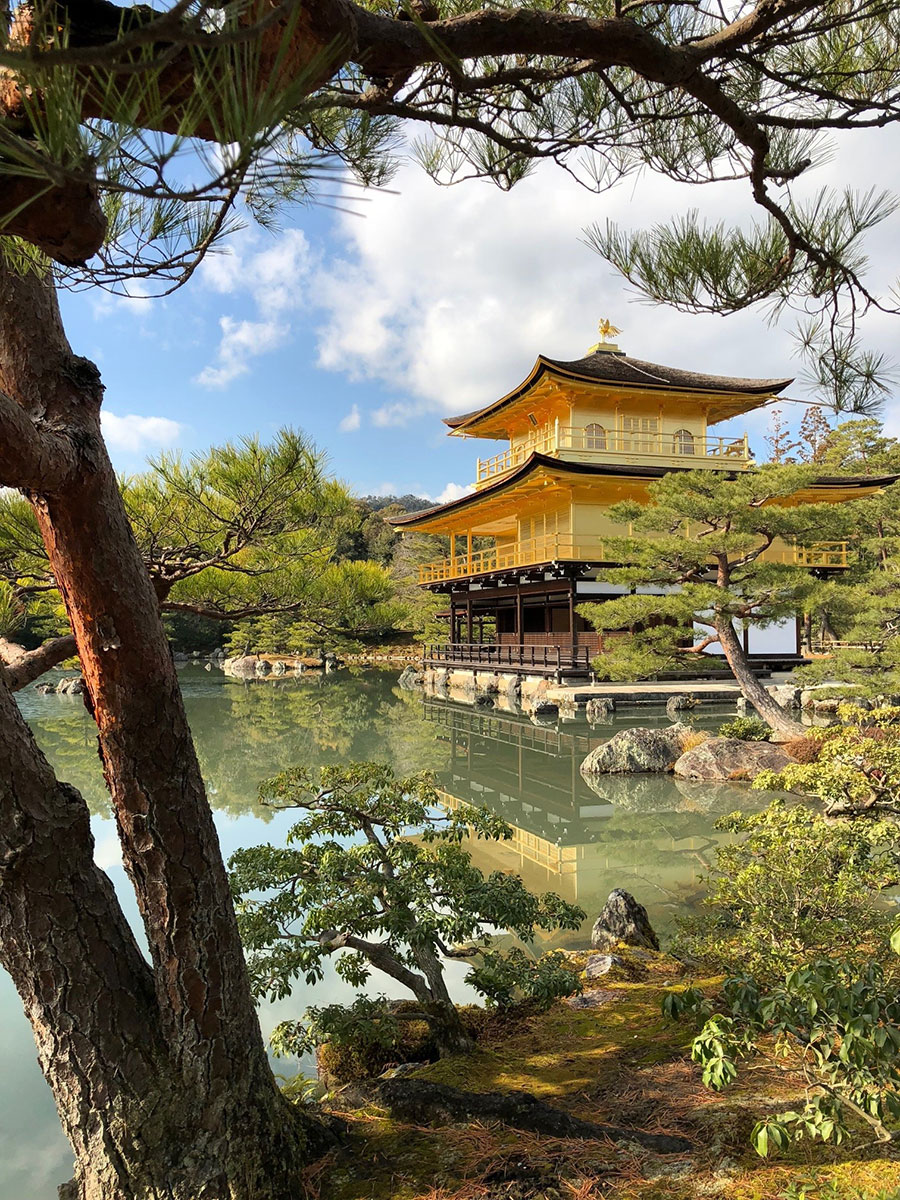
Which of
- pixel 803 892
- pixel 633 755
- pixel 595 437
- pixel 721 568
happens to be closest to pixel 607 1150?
pixel 803 892

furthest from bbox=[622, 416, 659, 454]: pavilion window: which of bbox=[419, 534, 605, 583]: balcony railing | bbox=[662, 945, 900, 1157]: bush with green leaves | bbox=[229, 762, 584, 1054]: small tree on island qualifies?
bbox=[662, 945, 900, 1157]: bush with green leaves

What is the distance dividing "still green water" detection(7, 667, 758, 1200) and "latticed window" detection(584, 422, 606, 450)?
6509mm

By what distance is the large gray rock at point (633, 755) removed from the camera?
7645 millimetres

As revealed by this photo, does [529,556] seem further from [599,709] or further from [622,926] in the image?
[622,926]

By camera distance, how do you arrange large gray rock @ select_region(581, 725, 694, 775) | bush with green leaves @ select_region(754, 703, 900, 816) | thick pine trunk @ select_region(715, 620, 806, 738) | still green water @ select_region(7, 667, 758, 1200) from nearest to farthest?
still green water @ select_region(7, 667, 758, 1200) → bush with green leaves @ select_region(754, 703, 900, 816) → large gray rock @ select_region(581, 725, 694, 775) → thick pine trunk @ select_region(715, 620, 806, 738)

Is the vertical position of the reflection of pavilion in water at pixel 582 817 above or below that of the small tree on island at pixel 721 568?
below

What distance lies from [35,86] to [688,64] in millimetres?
1194

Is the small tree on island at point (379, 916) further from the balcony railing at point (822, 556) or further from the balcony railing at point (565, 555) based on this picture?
the balcony railing at point (822, 556)

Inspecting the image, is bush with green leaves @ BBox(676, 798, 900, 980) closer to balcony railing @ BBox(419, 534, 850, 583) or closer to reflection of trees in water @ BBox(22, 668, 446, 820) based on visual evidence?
reflection of trees in water @ BBox(22, 668, 446, 820)

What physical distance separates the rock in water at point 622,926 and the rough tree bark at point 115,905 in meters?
2.42

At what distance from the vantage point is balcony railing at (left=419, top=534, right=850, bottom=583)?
1344cm

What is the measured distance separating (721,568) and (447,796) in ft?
14.2

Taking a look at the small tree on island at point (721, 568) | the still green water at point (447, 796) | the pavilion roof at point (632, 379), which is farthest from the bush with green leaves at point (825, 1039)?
the pavilion roof at point (632, 379)

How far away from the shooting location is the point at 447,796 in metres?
6.69
